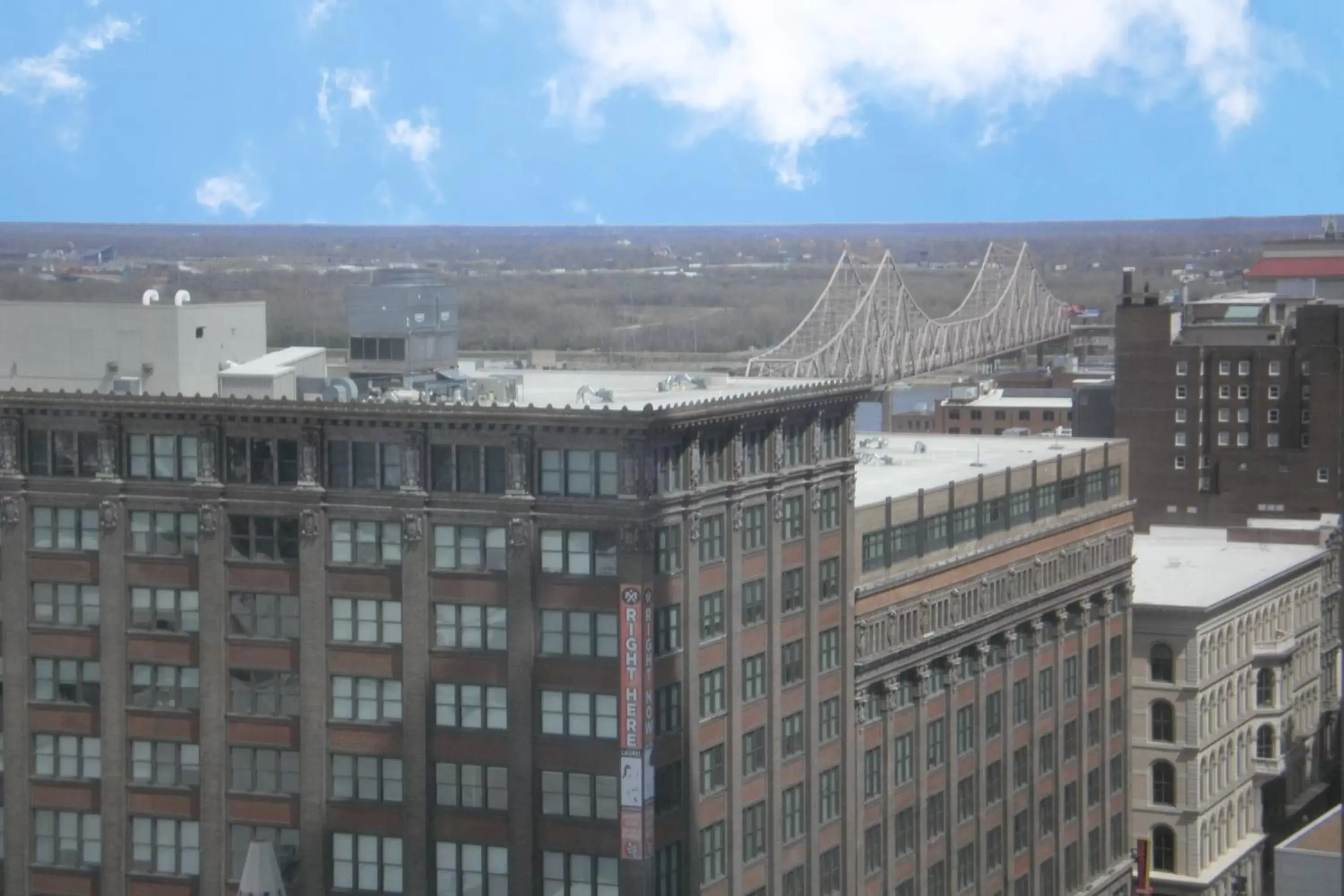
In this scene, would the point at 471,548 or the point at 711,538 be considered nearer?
the point at 471,548

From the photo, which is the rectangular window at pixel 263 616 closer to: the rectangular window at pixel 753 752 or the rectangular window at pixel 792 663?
the rectangular window at pixel 753 752

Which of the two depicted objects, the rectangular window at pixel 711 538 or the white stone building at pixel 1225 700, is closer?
the rectangular window at pixel 711 538

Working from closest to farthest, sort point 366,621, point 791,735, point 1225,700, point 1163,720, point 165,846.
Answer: point 366,621, point 165,846, point 791,735, point 1163,720, point 1225,700

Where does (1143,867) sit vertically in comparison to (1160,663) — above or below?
below

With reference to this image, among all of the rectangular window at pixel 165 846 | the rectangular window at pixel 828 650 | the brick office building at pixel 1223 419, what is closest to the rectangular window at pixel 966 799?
the rectangular window at pixel 828 650

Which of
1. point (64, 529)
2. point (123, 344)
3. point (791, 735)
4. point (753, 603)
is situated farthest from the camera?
point (123, 344)

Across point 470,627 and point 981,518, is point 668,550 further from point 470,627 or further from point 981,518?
point 981,518

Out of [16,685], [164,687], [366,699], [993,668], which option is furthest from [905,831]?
[16,685]
